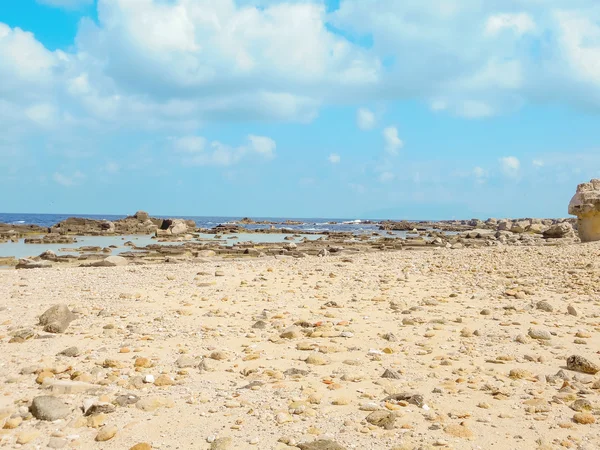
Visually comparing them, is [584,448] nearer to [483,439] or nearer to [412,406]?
[483,439]

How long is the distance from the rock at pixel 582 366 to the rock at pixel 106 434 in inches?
198

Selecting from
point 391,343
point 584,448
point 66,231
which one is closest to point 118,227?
point 66,231

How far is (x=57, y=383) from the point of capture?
5.30m

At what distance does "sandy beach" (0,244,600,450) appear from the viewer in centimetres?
441

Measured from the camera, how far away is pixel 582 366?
19.5 feet

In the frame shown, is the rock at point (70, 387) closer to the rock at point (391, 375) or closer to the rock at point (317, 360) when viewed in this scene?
the rock at point (317, 360)

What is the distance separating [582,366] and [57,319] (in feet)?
23.9

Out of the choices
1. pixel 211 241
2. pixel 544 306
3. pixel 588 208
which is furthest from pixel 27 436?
pixel 211 241

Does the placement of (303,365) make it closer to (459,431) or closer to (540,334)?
(459,431)

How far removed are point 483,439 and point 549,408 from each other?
1.02 metres

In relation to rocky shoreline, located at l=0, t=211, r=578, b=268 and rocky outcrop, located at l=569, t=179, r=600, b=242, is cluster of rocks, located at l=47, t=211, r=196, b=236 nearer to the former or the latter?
rocky shoreline, located at l=0, t=211, r=578, b=268

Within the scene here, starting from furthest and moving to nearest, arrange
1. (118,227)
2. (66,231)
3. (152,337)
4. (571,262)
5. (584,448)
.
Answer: (118,227) < (66,231) < (571,262) < (152,337) < (584,448)

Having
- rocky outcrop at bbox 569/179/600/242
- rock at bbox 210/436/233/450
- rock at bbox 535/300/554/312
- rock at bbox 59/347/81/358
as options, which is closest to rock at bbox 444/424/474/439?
rock at bbox 210/436/233/450

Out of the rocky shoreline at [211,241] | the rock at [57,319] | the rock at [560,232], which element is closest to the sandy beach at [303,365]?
the rock at [57,319]
